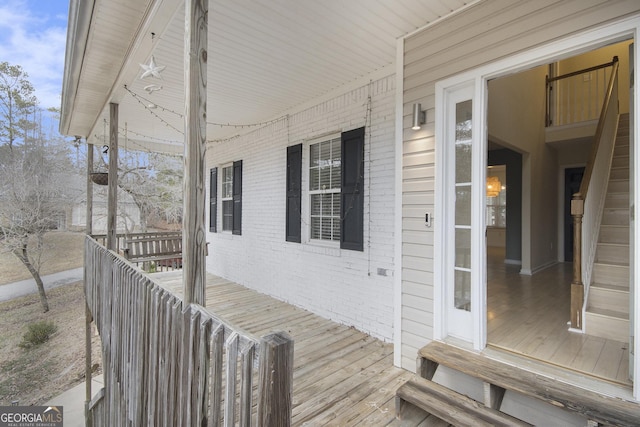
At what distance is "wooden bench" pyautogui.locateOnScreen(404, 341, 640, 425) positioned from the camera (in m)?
1.55

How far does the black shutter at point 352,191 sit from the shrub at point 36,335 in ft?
33.2

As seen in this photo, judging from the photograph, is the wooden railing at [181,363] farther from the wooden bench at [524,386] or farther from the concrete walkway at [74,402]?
the concrete walkway at [74,402]

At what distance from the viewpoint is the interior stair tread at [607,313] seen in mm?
2506

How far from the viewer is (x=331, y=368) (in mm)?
2787

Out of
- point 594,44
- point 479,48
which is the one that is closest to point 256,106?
point 479,48

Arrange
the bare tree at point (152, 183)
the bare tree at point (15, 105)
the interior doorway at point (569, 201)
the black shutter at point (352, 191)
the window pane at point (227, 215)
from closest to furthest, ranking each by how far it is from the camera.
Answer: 1. the black shutter at point (352, 191)
2. the interior doorway at point (569, 201)
3. the window pane at point (227, 215)
4. the bare tree at point (15, 105)
5. the bare tree at point (152, 183)

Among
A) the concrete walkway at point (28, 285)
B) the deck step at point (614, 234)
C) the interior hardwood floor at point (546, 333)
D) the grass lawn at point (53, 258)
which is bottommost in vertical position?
the concrete walkway at point (28, 285)

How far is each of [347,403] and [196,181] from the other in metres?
1.98

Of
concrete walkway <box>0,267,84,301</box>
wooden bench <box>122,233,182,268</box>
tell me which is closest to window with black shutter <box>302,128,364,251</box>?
wooden bench <box>122,233,182,268</box>

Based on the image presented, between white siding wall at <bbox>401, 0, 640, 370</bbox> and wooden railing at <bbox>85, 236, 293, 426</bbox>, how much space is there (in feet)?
5.10

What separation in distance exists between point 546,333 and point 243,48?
4027 mm

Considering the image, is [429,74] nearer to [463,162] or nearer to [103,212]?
[463,162]

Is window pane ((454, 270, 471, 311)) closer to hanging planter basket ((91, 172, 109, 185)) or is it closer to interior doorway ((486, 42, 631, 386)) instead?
interior doorway ((486, 42, 631, 386))

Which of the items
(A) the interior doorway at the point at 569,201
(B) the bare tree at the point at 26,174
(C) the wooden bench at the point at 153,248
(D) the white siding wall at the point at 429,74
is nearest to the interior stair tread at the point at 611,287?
(D) the white siding wall at the point at 429,74
